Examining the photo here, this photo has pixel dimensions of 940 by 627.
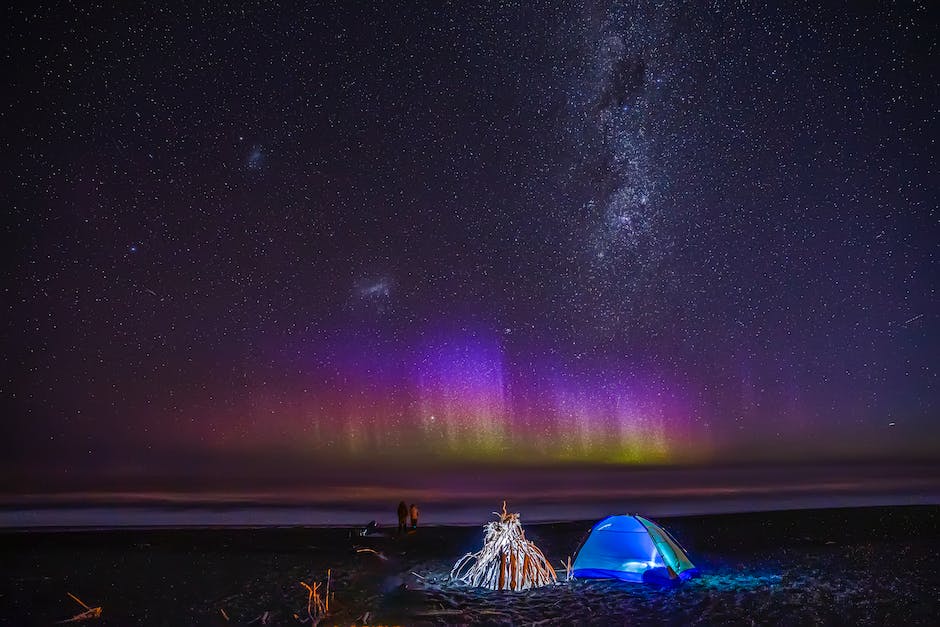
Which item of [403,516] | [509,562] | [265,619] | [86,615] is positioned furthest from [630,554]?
[403,516]

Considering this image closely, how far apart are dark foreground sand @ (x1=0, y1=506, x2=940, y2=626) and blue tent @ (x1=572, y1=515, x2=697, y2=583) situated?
0.46 m

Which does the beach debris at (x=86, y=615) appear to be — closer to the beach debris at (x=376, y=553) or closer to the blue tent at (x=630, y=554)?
the beach debris at (x=376, y=553)

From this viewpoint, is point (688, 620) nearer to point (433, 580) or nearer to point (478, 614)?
point (478, 614)

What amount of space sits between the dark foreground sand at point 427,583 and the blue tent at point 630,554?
457mm

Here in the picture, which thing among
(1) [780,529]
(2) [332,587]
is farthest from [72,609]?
(1) [780,529]

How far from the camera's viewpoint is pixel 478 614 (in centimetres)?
1403

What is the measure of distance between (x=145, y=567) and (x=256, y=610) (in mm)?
9454

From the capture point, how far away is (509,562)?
1619 centimetres

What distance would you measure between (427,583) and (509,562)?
254 cm

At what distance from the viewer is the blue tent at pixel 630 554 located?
54.6 ft

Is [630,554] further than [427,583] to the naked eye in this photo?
No

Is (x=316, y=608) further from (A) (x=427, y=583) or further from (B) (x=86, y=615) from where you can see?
(B) (x=86, y=615)

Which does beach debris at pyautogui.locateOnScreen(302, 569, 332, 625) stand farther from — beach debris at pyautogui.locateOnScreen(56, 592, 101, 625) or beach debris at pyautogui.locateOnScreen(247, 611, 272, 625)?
beach debris at pyautogui.locateOnScreen(56, 592, 101, 625)

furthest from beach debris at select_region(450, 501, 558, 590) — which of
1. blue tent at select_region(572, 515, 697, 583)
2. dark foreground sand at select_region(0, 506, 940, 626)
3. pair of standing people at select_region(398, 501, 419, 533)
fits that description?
pair of standing people at select_region(398, 501, 419, 533)
